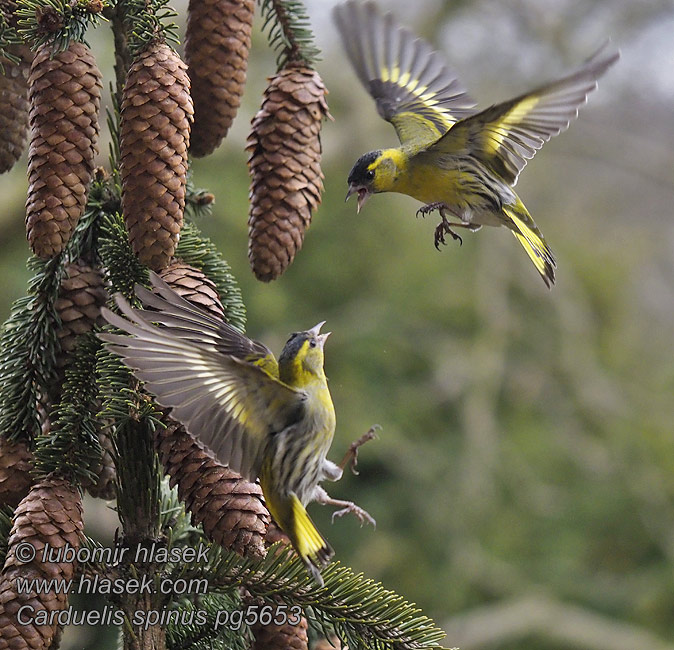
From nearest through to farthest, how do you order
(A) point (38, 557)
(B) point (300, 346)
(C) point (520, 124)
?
1. (A) point (38, 557)
2. (B) point (300, 346)
3. (C) point (520, 124)

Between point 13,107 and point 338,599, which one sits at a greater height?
point 13,107

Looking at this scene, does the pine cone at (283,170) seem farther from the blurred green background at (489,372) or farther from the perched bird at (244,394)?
the blurred green background at (489,372)

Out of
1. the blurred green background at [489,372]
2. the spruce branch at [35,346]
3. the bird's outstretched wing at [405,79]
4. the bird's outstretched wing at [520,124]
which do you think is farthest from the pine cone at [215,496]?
the blurred green background at [489,372]

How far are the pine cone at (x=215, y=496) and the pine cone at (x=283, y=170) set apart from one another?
0.33 metres

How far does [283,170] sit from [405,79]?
0.72 metres

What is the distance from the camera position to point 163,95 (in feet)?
3.79

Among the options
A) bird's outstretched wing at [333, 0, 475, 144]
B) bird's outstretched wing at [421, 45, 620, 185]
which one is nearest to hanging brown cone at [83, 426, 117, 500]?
bird's outstretched wing at [421, 45, 620, 185]

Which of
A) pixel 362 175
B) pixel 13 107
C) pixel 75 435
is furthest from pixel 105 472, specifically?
pixel 362 175

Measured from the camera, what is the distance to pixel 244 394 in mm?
1269

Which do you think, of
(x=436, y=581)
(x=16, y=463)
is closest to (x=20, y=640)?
(x=16, y=463)

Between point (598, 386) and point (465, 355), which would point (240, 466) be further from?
point (598, 386)

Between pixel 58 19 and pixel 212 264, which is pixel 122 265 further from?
pixel 58 19

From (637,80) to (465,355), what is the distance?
289 cm

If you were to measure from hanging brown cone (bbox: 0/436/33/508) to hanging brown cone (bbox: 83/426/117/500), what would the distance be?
0.09 m
